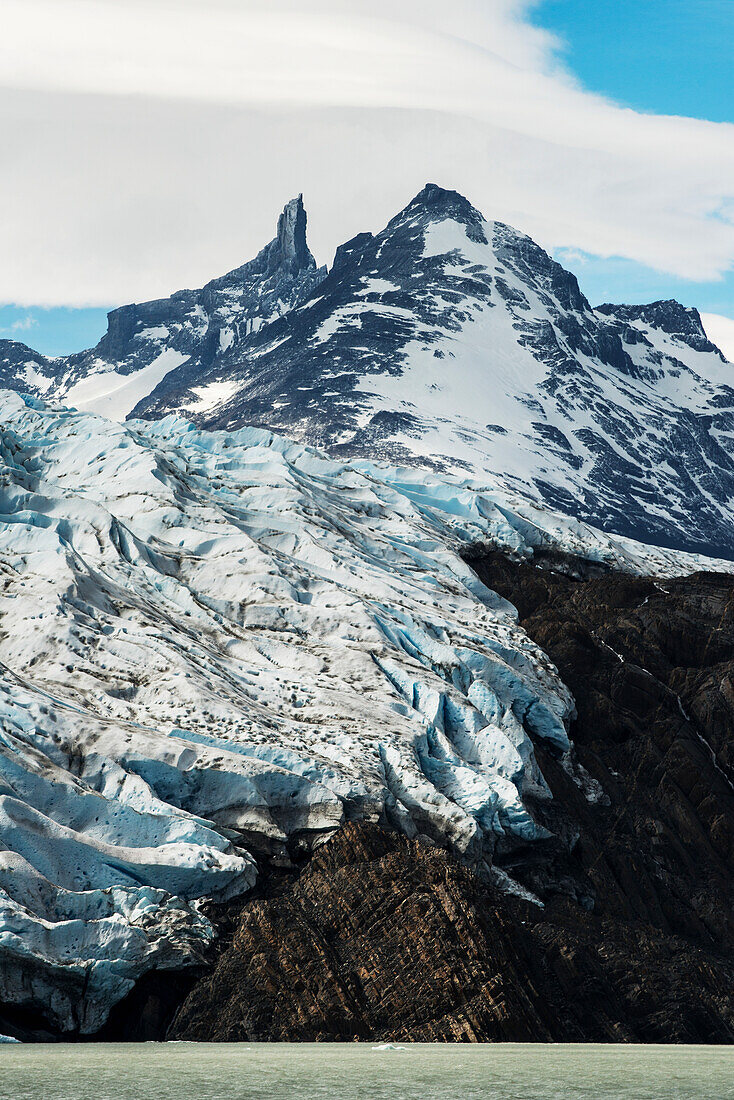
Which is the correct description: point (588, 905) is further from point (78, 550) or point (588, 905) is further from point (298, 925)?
point (78, 550)

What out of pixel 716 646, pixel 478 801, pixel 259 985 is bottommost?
pixel 259 985

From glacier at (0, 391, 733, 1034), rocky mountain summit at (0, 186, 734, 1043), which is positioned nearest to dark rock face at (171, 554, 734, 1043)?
rocky mountain summit at (0, 186, 734, 1043)

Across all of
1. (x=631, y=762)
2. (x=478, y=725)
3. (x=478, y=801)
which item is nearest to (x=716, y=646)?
(x=631, y=762)

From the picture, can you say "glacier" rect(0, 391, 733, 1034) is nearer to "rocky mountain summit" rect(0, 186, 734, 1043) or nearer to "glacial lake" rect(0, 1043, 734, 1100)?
"rocky mountain summit" rect(0, 186, 734, 1043)

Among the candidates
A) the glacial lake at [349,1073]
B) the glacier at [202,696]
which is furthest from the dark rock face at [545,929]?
the glacier at [202,696]

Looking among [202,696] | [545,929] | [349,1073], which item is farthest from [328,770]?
[349,1073]
